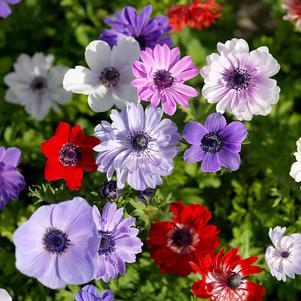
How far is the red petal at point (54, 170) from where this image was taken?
2209 millimetres

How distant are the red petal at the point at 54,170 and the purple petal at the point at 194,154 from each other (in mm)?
516

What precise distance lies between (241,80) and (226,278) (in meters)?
0.79

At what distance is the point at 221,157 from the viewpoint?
2125mm

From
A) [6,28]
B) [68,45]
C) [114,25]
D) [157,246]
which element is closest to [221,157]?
[157,246]

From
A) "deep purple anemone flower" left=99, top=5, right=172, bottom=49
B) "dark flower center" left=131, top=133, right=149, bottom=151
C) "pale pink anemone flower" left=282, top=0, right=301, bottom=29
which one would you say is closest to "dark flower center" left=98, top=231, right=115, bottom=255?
"dark flower center" left=131, top=133, right=149, bottom=151

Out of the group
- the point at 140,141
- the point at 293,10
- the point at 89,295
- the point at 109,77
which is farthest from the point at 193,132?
the point at 293,10

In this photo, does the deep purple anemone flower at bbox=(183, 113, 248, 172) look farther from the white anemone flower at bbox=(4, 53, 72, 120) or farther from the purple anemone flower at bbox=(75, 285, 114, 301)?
the white anemone flower at bbox=(4, 53, 72, 120)

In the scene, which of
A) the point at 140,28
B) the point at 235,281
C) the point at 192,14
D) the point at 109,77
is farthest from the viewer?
the point at 192,14

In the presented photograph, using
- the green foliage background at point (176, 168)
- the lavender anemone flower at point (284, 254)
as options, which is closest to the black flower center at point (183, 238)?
the green foliage background at point (176, 168)

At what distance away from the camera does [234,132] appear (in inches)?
83.1

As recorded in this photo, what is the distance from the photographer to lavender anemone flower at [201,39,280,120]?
7.04 ft

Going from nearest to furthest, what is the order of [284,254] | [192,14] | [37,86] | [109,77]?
1. [284,254]
2. [109,77]
3. [192,14]
4. [37,86]

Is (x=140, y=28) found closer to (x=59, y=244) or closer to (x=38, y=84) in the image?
(x=38, y=84)

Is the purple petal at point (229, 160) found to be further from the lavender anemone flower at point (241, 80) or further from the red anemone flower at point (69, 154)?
the red anemone flower at point (69, 154)
